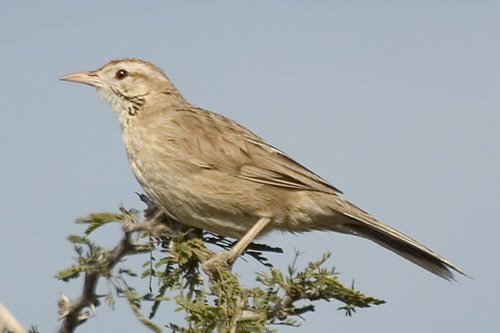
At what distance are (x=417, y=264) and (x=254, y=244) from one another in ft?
4.90

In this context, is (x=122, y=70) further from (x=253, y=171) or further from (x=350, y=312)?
(x=350, y=312)

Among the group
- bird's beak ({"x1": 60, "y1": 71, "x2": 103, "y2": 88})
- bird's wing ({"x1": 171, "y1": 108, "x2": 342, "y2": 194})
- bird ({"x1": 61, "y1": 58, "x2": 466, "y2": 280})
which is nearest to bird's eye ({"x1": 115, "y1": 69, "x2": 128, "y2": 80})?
bird's beak ({"x1": 60, "y1": 71, "x2": 103, "y2": 88})

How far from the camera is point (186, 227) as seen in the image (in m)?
6.62

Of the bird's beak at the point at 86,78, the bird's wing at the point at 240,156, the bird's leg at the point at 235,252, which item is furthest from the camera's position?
the bird's beak at the point at 86,78

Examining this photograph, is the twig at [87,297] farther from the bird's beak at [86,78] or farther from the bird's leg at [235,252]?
the bird's beak at [86,78]

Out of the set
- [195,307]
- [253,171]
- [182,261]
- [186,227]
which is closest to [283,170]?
[253,171]

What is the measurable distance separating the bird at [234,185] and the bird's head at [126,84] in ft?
0.80

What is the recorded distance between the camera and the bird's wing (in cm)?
738

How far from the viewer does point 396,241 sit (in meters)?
7.23

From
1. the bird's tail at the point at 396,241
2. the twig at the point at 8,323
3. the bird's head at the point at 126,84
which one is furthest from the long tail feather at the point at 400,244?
the twig at the point at 8,323

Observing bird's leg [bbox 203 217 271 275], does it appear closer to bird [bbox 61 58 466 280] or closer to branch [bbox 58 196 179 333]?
bird [bbox 61 58 466 280]

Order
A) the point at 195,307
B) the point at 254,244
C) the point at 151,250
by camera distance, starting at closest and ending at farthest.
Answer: the point at 195,307 < the point at 151,250 < the point at 254,244

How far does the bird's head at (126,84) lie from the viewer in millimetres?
8094

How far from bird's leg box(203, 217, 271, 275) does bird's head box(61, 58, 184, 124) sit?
1.67 metres
